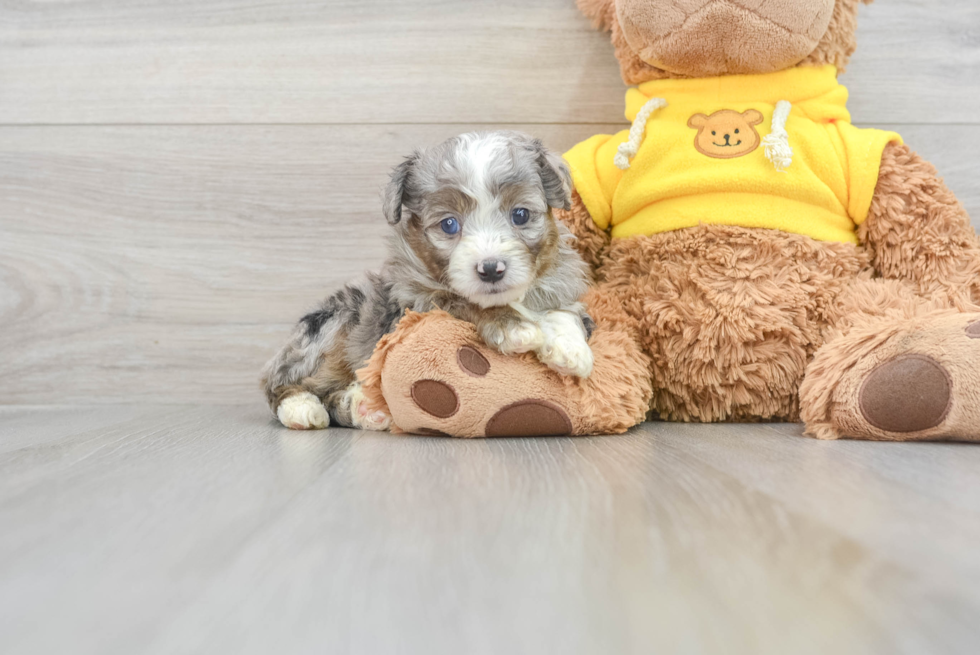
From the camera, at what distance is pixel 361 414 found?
1.65 m

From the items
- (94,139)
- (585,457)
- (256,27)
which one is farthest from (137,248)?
(585,457)

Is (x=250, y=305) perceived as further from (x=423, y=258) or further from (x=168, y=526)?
(x=168, y=526)

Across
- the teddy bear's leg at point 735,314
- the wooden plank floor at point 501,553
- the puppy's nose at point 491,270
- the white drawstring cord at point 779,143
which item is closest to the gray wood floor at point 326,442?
the wooden plank floor at point 501,553

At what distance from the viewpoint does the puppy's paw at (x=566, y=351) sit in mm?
1399

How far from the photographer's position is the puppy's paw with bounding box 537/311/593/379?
1399mm

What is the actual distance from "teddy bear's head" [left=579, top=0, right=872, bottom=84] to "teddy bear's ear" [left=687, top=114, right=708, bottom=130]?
0.10 metres

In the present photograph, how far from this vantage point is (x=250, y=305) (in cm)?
211

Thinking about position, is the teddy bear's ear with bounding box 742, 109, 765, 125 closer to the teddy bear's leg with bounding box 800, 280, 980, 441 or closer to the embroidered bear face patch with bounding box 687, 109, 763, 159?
the embroidered bear face patch with bounding box 687, 109, 763, 159

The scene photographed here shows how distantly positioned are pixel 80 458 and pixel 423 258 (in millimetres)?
720

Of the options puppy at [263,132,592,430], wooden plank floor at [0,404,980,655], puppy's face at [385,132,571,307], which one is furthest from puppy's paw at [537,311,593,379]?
wooden plank floor at [0,404,980,655]

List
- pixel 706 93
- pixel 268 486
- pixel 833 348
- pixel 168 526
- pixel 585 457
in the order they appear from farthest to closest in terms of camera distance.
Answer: pixel 706 93 < pixel 833 348 < pixel 585 457 < pixel 268 486 < pixel 168 526

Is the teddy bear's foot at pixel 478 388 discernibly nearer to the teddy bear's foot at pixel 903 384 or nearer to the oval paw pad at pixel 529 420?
the oval paw pad at pixel 529 420

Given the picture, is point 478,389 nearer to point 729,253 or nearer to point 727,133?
point 729,253

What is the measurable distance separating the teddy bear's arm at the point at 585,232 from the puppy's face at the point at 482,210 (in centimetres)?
24
